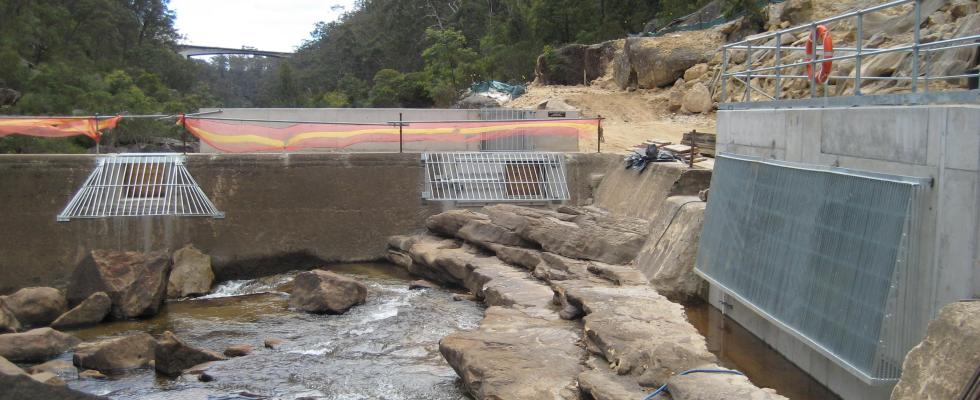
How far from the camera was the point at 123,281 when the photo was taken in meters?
12.2

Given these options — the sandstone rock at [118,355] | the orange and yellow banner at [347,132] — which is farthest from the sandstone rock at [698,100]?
the sandstone rock at [118,355]

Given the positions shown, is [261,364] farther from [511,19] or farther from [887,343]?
[511,19]

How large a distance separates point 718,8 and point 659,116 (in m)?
6.82

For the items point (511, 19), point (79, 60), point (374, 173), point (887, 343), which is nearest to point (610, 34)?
point (511, 19)

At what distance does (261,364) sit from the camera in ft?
31.2

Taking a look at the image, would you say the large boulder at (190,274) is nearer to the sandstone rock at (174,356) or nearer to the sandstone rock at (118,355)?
the sandstone rock at (118,355)

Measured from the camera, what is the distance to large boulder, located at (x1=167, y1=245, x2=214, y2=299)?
13172 millimetres

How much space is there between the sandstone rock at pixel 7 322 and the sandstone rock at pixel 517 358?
621 cm

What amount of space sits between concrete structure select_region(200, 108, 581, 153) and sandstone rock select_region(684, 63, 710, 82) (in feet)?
16.1

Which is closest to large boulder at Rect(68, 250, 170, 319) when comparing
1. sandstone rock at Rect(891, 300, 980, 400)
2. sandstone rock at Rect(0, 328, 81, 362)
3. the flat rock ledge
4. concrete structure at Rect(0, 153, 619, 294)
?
concrete structure at Rect(0, 153, 619, 294)

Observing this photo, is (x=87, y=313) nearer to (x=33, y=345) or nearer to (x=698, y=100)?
(x=33, y=345)

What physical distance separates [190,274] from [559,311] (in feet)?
22.2

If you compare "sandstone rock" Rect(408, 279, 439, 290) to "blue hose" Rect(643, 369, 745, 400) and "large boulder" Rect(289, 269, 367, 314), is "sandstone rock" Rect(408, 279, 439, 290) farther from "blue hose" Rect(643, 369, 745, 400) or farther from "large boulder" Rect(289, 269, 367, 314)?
"blue hose" Rect(643, 369, 745, 400)

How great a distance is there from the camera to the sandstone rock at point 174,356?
364 inches
